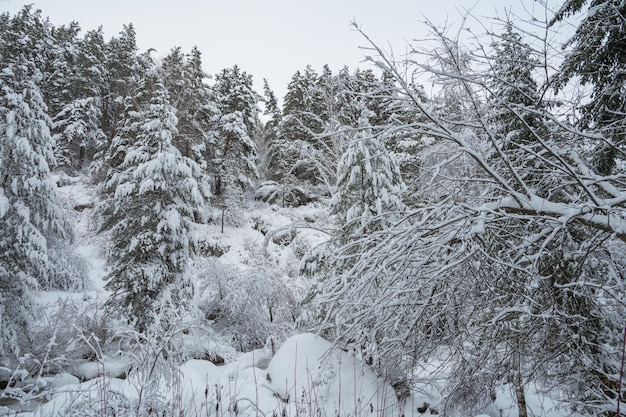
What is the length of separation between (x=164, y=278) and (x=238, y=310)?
286 centimetres

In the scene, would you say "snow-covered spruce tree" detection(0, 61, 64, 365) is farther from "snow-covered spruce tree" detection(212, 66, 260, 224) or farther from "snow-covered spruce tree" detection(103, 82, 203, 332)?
"snow-covered spruce tree" detection(212, 66, 260, 224)

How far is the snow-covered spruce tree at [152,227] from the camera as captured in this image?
9.64 metres

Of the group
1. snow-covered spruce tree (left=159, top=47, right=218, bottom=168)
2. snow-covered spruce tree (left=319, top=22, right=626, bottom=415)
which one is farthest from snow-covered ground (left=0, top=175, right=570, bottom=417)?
snow-covered spruce tree (left=159, top=47, right=218, bottom=168)

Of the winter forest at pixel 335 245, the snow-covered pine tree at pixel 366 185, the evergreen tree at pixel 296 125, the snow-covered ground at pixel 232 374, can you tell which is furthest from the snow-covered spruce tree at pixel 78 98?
the snow-covered pine tree at pixel 366 185

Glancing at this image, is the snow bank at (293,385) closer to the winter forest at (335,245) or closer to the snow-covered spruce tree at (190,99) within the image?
the winter forest at (335,245)

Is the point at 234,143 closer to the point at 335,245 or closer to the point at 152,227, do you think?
the point at 152,227

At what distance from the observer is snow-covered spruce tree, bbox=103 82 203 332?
31.6 ft

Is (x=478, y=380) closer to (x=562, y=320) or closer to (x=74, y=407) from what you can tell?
(x=562, y=320)

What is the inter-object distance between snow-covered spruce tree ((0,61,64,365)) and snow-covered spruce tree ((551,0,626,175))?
1162 cm

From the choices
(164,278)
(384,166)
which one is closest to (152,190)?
(164,278)

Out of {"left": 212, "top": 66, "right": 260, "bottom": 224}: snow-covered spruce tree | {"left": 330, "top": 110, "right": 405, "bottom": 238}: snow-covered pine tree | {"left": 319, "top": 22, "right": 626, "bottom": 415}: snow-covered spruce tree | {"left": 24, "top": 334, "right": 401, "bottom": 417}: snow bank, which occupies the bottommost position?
{"left": 24, "top": 334, "right": 401, "bottom": 417}: snow bank

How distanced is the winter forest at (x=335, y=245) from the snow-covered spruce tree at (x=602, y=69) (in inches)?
2.3

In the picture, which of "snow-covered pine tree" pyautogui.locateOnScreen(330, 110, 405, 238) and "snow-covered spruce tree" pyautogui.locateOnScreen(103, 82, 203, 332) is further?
"snow-covered spruce tree" pyautogui.locateOnScreen(103, 82, 203, 332)

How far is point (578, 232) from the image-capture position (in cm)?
357
